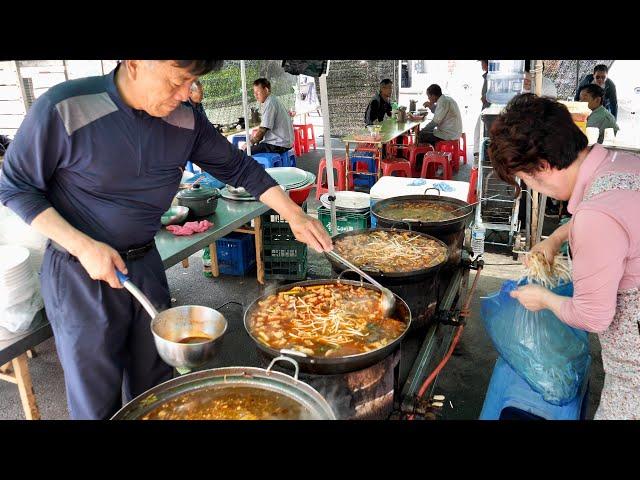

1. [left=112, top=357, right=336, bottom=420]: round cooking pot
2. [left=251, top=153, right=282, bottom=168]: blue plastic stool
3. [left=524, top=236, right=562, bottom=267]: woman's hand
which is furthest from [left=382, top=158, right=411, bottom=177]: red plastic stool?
[left=112, top=357, right=336, bottom=420]: round cooking pot

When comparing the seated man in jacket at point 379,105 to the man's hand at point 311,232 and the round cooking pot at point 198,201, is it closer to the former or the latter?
the round cooking pot at point 198,201

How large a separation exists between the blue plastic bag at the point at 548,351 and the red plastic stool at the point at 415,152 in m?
8.46

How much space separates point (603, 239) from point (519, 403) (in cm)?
153

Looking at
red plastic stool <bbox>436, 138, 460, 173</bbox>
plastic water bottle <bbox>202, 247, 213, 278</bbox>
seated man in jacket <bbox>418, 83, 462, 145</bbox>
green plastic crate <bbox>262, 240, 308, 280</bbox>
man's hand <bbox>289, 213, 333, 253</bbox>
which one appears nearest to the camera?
man's hand <bbox>289, 213, 333, 253</bbox>

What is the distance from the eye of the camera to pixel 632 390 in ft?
7.55

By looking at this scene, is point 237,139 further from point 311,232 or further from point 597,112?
point 311,232

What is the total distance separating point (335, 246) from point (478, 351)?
221 centimetres

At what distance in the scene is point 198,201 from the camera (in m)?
4.84

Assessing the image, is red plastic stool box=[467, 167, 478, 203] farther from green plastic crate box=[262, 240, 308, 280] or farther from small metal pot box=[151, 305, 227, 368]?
small metal pot box=[151, 305, 227, 368]

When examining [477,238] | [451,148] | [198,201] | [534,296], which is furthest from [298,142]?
[534,296]

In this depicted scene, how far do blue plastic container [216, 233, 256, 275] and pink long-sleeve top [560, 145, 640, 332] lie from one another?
509cm

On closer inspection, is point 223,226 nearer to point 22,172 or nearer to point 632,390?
point 22,172

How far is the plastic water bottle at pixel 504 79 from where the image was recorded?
7.94 meters

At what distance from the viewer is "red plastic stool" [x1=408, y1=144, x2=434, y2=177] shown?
37.0 feet
